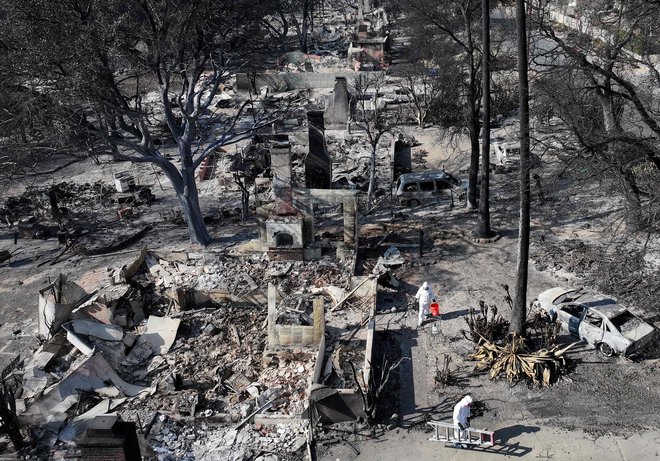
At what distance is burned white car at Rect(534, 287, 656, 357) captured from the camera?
46.1 feet

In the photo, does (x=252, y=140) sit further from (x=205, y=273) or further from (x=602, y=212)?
(x=602, y=212)

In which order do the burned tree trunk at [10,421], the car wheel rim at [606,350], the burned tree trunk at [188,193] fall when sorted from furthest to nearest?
1. the burned tree trunk at [188,193]
2. the car wheel rim at [606,350]
3. the burned tree trunk at [10,421]

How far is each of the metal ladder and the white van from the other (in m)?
12.3

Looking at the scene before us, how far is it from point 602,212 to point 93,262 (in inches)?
685

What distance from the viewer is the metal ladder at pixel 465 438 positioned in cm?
1202

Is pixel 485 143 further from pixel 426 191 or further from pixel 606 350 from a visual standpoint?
pixel 606 350

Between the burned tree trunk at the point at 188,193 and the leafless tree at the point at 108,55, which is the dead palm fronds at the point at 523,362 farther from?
the burned tree trunk at the point at 188,193

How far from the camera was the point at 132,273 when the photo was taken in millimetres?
18594

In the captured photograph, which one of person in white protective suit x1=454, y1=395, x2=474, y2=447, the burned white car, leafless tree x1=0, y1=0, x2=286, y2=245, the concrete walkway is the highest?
leafless tree x1=0, y1=0, x2=286, y2=245

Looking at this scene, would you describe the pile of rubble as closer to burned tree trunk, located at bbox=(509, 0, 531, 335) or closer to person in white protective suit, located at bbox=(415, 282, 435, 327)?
person in white protective suit, located at bbox=(415, 282, 435, 327)

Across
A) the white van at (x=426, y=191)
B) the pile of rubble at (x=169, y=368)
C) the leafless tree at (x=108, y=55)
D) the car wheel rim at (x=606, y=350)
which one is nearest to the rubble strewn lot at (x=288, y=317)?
the pile of rubble at (x=169, y=368)

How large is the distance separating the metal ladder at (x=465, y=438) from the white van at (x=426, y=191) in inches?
484

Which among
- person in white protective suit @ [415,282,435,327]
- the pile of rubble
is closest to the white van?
the pile of rubble

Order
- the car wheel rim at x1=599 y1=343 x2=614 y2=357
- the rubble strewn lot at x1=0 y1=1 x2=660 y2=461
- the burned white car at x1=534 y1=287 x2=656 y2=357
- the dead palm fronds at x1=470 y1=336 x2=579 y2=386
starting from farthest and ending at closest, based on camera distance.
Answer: the car wheel rim at x1=599 y1=343 x2=614 y2=357 → the burned white car at x1=534 y1=287 x2=656 y2=357 → the dead palm fronds at x1=470 y1=336 x2=579 y2=386 → the rubble strewn lot at x1=0 y1=1 x2=660 y2=461
